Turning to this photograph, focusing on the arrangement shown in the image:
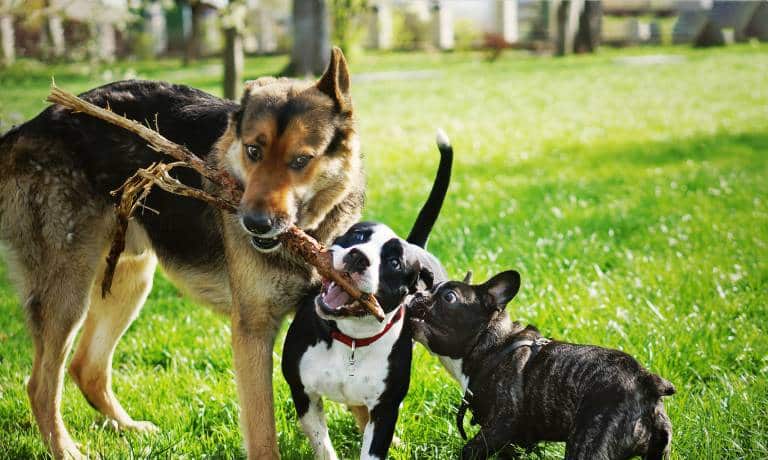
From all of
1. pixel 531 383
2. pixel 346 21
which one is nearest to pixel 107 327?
pixel 531 383

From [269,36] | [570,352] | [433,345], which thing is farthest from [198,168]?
[269,36]

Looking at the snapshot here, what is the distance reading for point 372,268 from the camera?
3633mm

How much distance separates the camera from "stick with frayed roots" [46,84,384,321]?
3.72 metres

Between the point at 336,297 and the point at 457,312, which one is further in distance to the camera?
the point at 457,312

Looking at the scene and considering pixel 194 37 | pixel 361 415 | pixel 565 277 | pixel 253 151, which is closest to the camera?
pixel 253 151

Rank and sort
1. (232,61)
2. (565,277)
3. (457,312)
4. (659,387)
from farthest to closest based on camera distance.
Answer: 1. (232,61)
2. (565,277)
3. (457,312)
4. (659,387)

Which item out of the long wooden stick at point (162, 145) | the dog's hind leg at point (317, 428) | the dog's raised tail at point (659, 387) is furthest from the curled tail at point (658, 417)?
the long wooden stick at point (162, 145)

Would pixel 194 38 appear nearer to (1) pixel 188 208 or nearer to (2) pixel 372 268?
(1) pixel 188 208

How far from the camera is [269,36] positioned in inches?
1582

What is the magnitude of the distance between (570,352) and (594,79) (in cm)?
2022

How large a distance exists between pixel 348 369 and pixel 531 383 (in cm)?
89

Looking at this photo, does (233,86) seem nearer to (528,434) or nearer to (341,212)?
(341,212)

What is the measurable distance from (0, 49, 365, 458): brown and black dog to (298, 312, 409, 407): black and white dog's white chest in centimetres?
31

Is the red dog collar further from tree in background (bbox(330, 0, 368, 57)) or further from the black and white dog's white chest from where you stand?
tree in background (bbox(330, 0, 368, 57))
